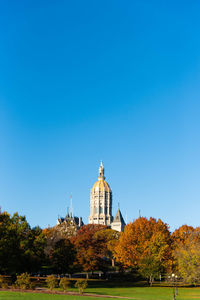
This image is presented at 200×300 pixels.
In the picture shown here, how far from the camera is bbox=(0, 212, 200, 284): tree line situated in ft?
162

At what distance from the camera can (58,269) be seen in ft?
194

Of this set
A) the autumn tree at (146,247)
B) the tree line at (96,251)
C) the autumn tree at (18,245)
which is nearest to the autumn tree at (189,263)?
the tree line at (96,251)

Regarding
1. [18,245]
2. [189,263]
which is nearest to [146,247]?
[189,263]

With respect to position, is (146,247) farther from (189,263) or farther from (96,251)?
(96,251)

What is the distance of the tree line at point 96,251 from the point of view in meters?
49.4

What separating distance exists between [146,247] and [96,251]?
36.0 feet

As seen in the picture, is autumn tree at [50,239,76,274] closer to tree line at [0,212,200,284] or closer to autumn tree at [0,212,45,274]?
tree line at [0,212,200,284]

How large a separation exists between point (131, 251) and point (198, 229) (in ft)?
86.8

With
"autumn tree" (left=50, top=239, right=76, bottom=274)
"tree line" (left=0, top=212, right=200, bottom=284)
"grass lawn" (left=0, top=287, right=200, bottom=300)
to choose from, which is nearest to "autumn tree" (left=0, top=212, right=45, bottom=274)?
"tree line" (left=0, top=212, right=200, bottom=284)

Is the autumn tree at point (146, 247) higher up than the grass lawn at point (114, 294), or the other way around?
the autumn tree at point (146, 247)

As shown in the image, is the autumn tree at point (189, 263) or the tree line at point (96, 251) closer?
the tree line at point (96, 251)

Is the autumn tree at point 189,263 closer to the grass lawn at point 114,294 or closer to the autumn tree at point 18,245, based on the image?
the grass lawn at point 114,294

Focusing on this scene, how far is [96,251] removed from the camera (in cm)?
6688

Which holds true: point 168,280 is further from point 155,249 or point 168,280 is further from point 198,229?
point 198,229
